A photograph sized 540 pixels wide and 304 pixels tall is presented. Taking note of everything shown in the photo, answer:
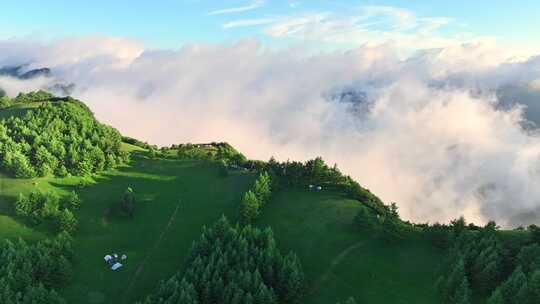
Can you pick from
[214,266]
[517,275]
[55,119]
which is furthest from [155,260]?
[55,119]

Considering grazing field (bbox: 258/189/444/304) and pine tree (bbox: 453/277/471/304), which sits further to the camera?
grazing field (bbox: 258/189/444/304)

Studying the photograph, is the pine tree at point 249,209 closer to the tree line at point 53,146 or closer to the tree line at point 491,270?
the tree line at point 491,270

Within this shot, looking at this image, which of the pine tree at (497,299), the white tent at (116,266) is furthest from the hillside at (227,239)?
the pine tree at (497,299)

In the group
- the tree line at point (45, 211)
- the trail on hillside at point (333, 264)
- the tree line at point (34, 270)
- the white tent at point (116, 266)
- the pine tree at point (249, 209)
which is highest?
the pine tree at point (249, 209)

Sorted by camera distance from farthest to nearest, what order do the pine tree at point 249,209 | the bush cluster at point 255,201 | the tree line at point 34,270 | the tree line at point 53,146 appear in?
the tree line at point 53,146 → the bush cluster at point 255,201 → the pine tree at point 249,209 → the tree line at point 34,270

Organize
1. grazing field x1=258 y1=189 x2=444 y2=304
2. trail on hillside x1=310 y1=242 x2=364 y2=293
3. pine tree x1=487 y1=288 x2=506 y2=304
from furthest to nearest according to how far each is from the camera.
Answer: trail on hillside x1=310 y1=242 x2=364 y2=293 → grazing field x1=258 y1=189 x2=444 y2=304 → pine tree x1=487 y1=288 x2=506 y2=304

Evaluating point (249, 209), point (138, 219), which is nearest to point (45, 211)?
point (138, 219)

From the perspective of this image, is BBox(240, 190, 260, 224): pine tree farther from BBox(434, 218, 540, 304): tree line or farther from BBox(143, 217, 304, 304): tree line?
BBox(434, 218, 540, 304): tree line

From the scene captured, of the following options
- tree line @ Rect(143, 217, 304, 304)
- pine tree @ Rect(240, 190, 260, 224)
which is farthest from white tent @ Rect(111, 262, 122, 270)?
pine tree @ Rect(240, 190, 260, 224)
